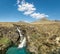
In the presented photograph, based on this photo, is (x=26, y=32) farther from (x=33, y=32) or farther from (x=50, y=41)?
(x=50, y=41)

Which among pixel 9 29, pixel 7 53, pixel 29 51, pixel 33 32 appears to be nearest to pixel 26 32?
pixel 33 32

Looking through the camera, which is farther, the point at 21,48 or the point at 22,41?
the point at 22,41

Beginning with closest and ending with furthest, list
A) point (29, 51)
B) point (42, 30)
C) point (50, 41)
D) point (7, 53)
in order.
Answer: point (7, 53) < point (29, 51) < point (50, 41) < point (42, 30)

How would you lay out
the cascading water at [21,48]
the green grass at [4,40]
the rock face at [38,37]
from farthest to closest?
1. the rock face at [38,37]
2. the green grass at [4,40]
3. the cascading water at [21,48]

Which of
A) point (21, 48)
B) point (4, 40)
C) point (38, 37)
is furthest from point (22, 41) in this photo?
point (4, 40)

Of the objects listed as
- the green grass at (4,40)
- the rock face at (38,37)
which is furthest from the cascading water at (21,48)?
the green grass at (4,40)

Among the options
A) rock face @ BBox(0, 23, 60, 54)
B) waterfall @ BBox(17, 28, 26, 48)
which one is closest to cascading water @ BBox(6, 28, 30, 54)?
waterfall @ BBox(17, 28, 26, 48)

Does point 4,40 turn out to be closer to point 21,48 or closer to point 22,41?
point 21,48

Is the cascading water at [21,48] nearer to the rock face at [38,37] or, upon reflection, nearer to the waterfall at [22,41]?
the waterfall at [22,41]
